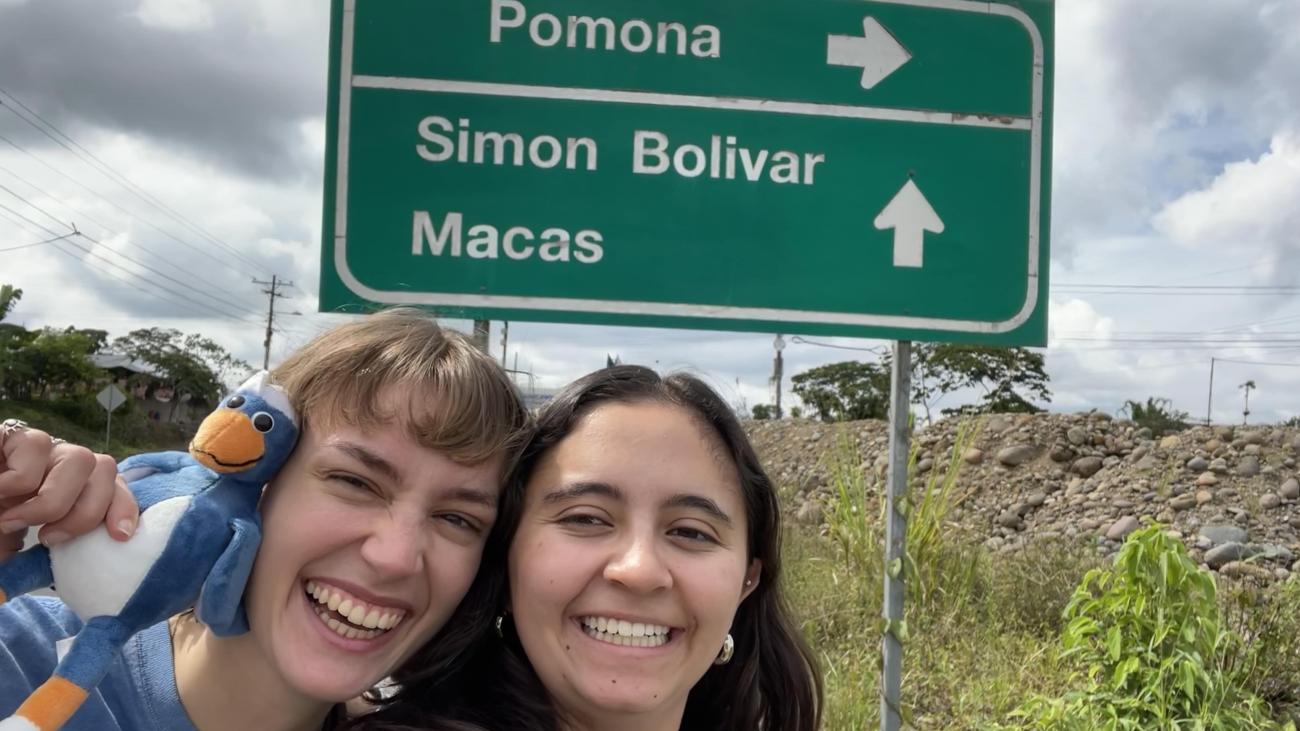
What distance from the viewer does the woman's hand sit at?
1.15 m

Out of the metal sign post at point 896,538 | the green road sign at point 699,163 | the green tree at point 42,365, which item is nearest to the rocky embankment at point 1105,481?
the metal sign post at point 896,538

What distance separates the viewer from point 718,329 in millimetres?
2227

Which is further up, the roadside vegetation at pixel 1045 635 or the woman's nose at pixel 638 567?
the woman's nose at pixel 638 567

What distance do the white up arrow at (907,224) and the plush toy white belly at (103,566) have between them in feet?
5.66

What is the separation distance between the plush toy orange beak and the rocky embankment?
670 cm

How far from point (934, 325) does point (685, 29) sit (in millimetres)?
966

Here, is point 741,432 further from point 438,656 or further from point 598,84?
point 598,84

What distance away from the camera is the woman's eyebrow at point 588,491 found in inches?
57.6

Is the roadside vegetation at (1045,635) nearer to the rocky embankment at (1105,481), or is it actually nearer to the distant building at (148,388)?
the rocky embankment at (1105,481)

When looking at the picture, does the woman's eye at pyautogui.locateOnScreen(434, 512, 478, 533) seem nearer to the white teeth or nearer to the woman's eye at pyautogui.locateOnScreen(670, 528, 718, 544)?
the white teeth

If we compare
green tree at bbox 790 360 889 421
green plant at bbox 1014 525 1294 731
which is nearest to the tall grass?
green plant at bbox 1014 525 1294 731

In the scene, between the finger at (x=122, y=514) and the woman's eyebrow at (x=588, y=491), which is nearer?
the finger at (x=122, y=514)

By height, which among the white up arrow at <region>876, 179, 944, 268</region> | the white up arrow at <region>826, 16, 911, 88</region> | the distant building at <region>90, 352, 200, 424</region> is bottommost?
the distant building at <region>90, 352, 200, 424</region>

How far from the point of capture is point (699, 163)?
2229mm
